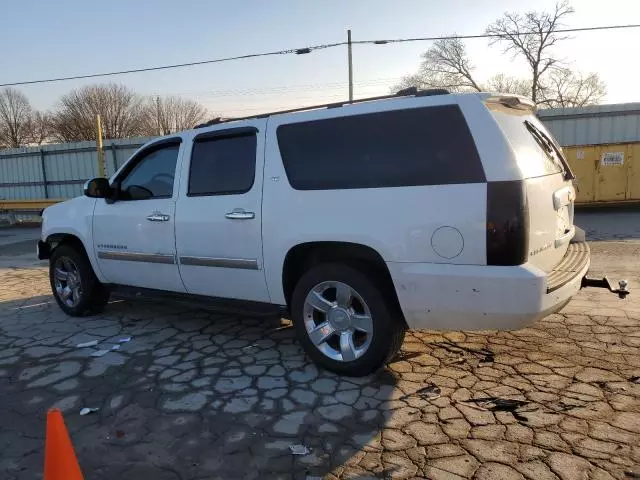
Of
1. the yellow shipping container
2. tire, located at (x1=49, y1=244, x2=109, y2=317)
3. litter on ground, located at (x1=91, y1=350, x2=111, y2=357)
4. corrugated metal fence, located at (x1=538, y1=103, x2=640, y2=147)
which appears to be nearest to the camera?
litter on ground, located at (x1=91, y1=350, x2=111, y2=357)

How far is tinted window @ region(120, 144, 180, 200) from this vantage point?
15.4 ft

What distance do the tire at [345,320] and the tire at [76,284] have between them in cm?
279

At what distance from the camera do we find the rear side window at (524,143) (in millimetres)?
3154

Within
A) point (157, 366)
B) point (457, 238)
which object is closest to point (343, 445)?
point (457, 238)

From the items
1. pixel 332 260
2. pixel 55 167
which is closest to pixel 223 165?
pixel 332 260

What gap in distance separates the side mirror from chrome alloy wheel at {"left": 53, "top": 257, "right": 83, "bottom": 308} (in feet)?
3.40

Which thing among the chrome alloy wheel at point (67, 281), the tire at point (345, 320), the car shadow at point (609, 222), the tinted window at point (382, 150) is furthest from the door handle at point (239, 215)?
the car shadow at point (609, 222)

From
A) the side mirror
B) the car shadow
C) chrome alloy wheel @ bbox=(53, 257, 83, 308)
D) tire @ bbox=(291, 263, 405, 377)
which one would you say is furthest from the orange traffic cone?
the car shadow

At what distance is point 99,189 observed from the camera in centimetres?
494

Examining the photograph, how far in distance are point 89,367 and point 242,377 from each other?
1.35 metres

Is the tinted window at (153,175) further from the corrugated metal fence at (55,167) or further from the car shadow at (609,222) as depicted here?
the corrugated metal fence at (55,167)

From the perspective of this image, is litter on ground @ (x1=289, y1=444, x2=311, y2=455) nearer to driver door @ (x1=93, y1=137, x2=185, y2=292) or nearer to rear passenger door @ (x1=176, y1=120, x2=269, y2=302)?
rear passenger door @ (x1=176, y1=120, x2=269, y2=302)

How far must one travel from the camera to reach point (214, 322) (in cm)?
525

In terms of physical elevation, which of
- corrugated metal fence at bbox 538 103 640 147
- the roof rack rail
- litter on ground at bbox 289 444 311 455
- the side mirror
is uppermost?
corrugated metal fence at bbox 538 103 640 147
